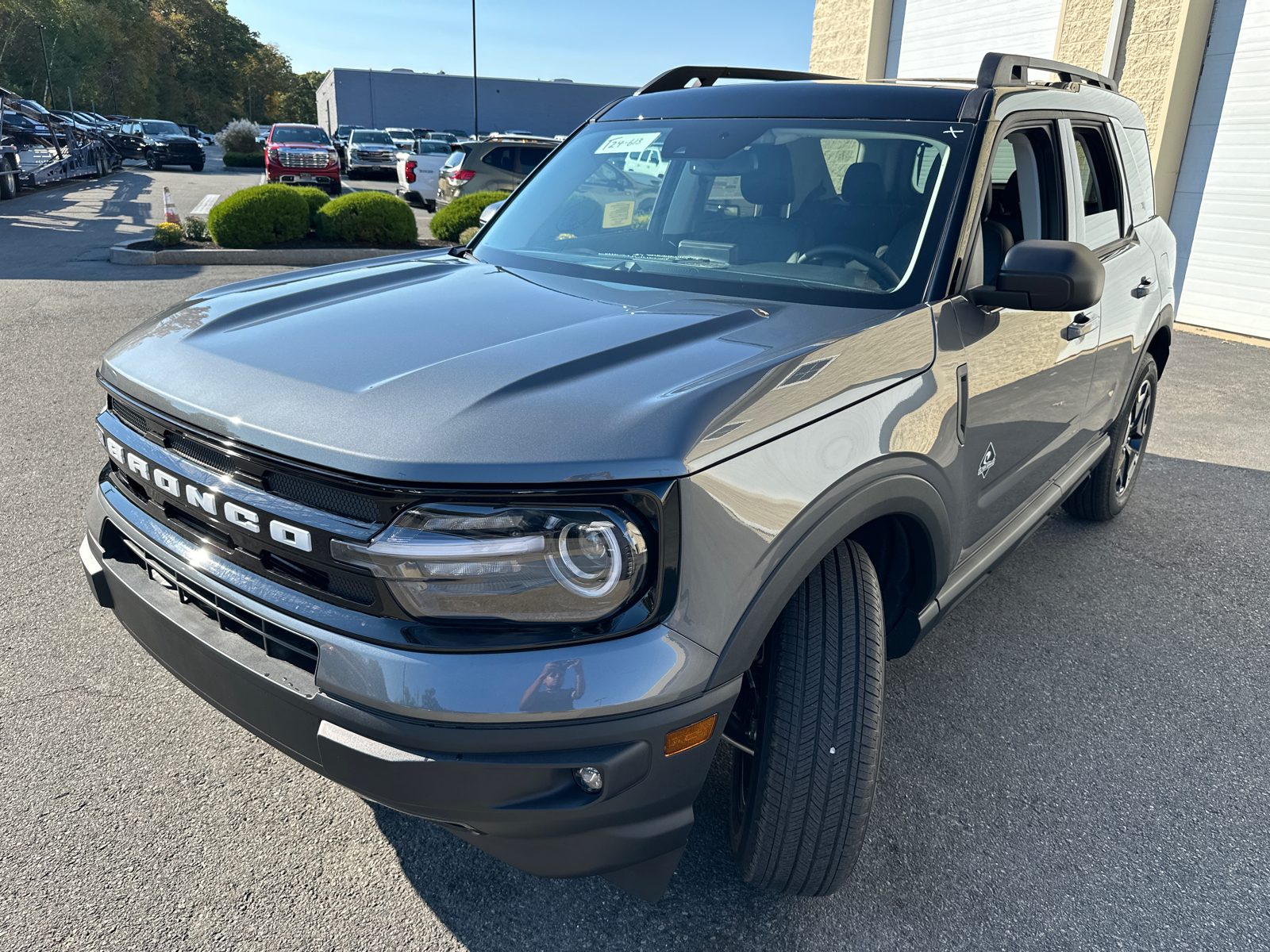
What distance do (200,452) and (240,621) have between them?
0.36m

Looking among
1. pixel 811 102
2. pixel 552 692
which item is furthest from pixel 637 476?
pixel 811 102

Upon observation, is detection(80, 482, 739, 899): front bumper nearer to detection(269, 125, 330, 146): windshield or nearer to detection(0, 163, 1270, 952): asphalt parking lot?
detection(0, 163, 1270, 952): asphalt parking lot

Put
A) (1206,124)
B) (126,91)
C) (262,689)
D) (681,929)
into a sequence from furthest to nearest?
(126,91), (1206,124), (681,929), (262,689)

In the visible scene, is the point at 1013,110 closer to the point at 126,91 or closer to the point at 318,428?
the point at 318,428

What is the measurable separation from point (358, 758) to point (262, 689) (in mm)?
278

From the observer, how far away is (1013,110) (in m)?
2.67

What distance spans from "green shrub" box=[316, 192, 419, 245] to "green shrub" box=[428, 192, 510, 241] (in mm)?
460

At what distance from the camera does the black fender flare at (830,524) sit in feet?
5.60

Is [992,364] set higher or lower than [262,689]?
higher

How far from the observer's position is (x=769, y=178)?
9.18 feet

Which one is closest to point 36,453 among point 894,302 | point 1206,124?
point 894,302

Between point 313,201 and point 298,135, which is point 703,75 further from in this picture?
point 298,135

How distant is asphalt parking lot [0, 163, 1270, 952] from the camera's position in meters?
2.08

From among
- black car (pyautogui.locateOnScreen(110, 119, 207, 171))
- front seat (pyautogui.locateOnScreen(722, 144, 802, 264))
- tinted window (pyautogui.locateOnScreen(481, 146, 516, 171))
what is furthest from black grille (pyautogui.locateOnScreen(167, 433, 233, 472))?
black car (pyautogui.locateOnScreen(110, 119, 207, 171))
